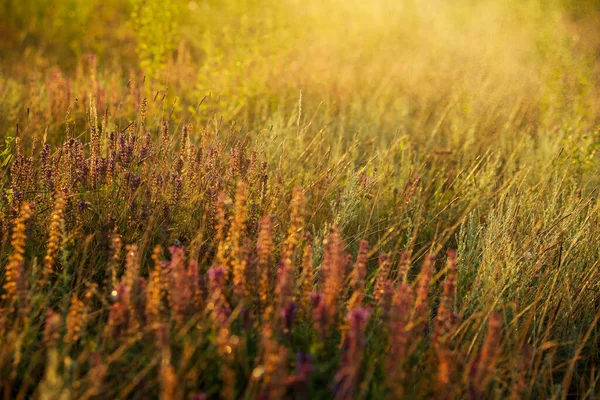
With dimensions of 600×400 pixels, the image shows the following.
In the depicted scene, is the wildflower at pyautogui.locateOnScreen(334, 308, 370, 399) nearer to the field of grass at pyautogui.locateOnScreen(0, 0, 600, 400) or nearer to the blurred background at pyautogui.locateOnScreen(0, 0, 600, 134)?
Answer: the field of grass at pyautogui.locateOnScreen(0, 0, 600, 400)

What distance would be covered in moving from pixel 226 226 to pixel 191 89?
2.93 meters

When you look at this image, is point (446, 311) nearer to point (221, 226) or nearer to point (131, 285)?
point (221, 226)

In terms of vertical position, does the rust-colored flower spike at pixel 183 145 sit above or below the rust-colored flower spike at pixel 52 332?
above

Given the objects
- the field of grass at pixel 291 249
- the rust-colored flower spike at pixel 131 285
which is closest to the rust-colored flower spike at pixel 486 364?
the field of grass at pixel 291 249

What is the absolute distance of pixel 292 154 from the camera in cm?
334

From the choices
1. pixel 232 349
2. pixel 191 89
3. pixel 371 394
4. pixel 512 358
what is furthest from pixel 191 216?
Result: pixel 191 89

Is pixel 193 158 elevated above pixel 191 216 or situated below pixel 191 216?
above

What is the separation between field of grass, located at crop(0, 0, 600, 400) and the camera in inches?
65.9

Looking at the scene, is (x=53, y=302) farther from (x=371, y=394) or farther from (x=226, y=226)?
(x=371, y=394)

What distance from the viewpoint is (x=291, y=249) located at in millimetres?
2049

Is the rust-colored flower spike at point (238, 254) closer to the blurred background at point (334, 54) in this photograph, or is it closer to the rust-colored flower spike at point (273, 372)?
the rust-colored flower spike at point (273, 372)

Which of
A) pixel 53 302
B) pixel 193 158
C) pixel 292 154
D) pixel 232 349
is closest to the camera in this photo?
pixel 232 349

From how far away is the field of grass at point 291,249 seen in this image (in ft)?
5.49

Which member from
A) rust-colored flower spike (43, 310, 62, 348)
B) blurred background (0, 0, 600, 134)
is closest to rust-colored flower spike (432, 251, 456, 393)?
rust-colored flower spike (43, 310, 62, 348)
